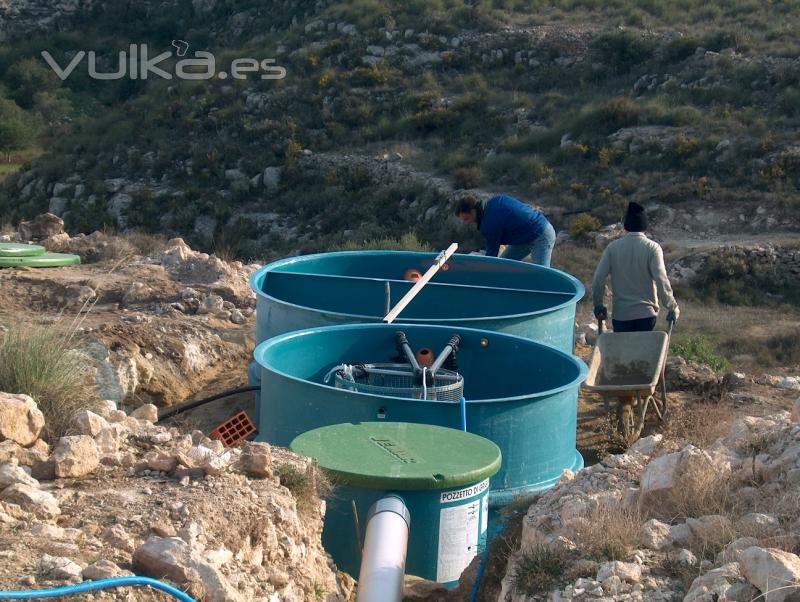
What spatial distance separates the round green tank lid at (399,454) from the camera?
5.49m

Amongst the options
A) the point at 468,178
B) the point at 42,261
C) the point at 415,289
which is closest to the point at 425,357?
the point at 415,289

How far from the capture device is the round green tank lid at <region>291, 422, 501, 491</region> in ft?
18.0

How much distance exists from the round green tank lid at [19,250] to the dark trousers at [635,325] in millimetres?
7563

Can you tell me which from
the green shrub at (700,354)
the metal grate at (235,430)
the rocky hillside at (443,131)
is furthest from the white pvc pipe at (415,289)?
the rocky hillside at (443,131)

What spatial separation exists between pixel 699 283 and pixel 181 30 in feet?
101

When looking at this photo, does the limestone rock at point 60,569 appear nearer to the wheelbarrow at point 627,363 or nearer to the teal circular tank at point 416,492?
the teal circular tank at point 416,492

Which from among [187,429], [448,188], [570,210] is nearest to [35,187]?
[448,188]

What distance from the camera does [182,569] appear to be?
12.0ft

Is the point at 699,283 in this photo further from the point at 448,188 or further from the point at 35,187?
the point at 35,187

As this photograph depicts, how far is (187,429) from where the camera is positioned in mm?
7535

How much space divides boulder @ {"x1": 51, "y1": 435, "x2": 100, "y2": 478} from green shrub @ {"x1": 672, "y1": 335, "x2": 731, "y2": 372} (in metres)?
7.32

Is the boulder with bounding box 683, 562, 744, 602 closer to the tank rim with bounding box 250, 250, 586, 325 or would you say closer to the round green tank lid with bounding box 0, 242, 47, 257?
the tank rim with bounding box 250, 250, 586, 325

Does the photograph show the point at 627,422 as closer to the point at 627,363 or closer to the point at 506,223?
the point at 627,363

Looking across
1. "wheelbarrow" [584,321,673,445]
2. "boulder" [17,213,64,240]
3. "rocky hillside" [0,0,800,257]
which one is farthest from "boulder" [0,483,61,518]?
"rocky hillside" [0,0,800,257]
